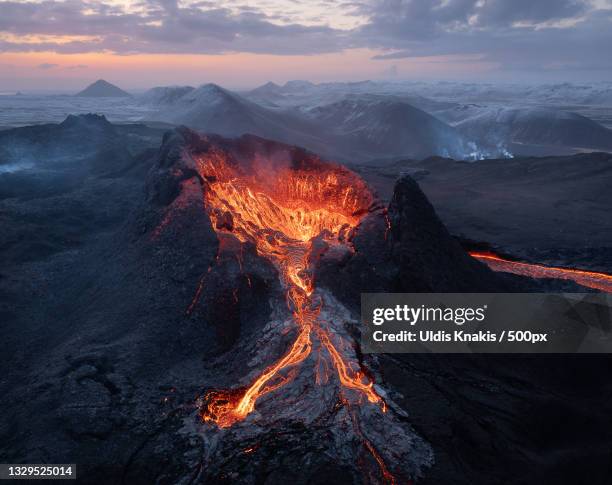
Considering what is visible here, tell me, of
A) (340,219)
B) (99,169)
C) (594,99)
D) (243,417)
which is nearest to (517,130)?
(99,169)

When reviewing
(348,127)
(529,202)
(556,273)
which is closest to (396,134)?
(348,127)

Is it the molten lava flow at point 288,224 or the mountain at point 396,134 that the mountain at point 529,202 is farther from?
the mountain at point 396,134

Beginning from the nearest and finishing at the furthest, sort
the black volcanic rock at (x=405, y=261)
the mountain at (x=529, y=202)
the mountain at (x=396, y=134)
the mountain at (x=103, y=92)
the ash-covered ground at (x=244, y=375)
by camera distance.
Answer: the ash-covered ground at (x=244, y=375) < the black volcanic rock at (x=405, y=261) < the mountain at (x=529, y=202) < the mountain at (x=396, y=134) < the mountain at (x=103, y=92)

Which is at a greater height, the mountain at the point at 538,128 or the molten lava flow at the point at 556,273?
the mountain at the point at 538,128

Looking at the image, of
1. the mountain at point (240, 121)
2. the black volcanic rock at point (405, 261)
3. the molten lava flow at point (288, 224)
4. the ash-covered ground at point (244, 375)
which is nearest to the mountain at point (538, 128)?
the mountain at point (240, 121)

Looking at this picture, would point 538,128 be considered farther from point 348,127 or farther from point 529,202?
point 529,202

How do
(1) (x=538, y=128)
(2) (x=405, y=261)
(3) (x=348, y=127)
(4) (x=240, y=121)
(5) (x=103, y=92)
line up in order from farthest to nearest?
(5) (x=103, y=92) → (1) (x=538, y=128) → (3) (x=348, y=127) → (4) (x=240, y=121) → (2) (x=405, y=261)

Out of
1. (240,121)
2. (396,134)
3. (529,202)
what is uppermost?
(240,121)
